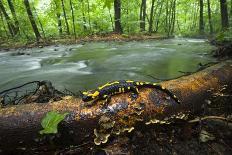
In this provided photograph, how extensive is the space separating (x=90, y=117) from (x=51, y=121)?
376 millimetres

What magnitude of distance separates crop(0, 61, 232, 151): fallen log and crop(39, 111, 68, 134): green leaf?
0.35ft

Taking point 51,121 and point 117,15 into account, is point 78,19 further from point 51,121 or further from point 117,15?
point 51,121

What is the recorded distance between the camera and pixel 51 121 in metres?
2.12

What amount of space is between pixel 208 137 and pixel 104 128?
3.56 ft

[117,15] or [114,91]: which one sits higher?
[117,15]

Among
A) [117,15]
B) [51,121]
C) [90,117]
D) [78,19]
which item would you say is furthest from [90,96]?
[78,19]

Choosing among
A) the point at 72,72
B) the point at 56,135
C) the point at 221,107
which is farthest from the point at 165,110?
the point at 72,72

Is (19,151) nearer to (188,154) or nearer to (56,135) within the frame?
(56,135)

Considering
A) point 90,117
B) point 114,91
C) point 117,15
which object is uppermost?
point 117,15

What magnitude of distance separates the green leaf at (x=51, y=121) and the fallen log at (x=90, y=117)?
107 millimetres

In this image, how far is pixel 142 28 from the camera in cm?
2339

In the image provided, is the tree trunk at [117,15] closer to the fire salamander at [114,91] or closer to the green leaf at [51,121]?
the fire salamander at [114,91]

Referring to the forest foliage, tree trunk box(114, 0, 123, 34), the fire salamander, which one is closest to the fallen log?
the fire salamander

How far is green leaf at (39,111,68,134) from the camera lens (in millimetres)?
2064
